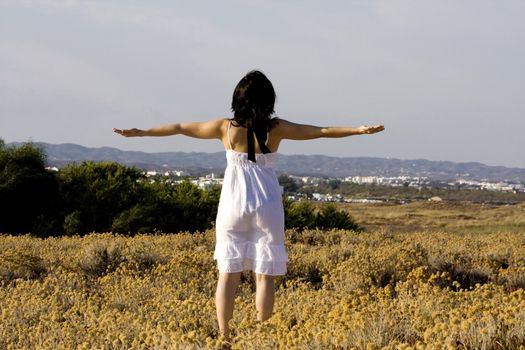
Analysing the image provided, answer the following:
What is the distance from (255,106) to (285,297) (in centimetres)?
284

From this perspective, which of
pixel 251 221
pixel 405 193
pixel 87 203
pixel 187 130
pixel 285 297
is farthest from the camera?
pixel 405 193

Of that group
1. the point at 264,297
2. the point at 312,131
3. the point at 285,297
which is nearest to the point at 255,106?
the point at 312,131

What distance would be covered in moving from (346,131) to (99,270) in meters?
5.76

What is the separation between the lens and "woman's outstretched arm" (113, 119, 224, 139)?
513 centimetres

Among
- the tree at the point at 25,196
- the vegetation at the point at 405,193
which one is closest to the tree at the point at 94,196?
the tree at the point at 25,196

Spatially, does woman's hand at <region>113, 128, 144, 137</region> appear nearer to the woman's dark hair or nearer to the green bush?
the woman's dark hair

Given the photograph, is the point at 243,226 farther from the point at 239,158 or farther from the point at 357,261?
the point at 357,261

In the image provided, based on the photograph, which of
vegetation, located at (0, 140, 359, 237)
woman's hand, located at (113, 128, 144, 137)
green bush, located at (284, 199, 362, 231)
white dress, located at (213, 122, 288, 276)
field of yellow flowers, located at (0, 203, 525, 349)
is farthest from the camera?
green bush, located at (284, 199, 362, 231)

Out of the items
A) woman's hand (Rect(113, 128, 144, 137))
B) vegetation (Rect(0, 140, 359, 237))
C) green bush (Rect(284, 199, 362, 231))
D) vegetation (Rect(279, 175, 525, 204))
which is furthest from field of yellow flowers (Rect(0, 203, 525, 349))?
vegetation (Rect(279, 175, 525, 204))

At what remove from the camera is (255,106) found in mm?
4980

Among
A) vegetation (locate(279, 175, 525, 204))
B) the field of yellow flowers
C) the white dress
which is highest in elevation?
the white dress

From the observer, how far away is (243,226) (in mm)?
4914

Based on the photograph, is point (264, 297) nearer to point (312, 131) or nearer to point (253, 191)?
point (253, 191)

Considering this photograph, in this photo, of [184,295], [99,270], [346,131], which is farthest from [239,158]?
[99,270]
